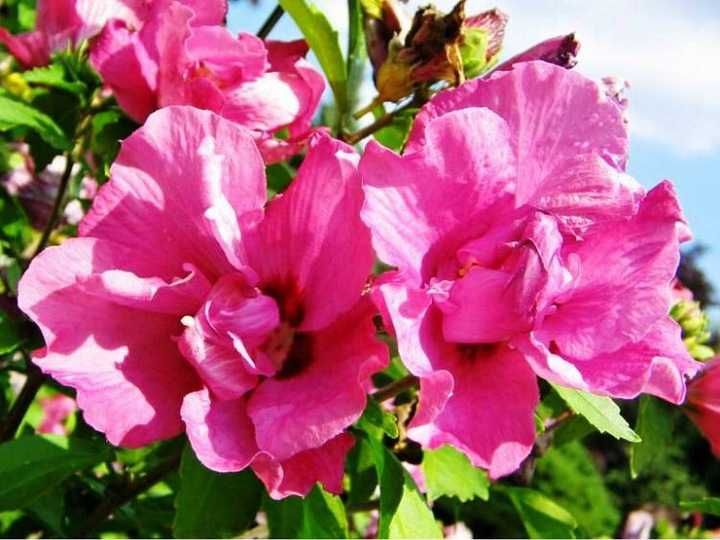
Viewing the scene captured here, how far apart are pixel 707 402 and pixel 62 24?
899 millimetres


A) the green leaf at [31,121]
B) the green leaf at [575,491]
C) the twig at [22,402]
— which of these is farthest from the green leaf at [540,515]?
the green leaf at [575,491]

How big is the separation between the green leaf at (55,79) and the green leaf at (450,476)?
60 centimetres

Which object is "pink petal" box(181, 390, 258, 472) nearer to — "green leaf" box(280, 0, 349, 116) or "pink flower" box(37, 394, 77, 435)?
"green leaf" box(280, 0, 349, 116)

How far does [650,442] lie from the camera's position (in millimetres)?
1174

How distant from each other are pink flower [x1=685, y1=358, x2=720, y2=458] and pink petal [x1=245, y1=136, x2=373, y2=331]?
0.62 m

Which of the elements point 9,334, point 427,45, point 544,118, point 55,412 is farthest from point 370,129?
point 55,412

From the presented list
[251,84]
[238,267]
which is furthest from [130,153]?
[251,84]

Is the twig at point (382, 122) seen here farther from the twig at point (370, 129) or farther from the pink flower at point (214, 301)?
the pink flower at point (214, 301)

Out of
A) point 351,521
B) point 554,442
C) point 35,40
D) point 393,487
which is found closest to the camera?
point 393,487

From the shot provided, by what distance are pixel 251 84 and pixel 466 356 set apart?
413 millimetres

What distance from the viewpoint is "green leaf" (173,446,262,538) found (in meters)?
0.97

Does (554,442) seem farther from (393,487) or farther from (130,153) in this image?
(130,153)

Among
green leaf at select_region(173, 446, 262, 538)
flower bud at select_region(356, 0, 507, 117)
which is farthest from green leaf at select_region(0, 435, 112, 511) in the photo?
flower bud at select_region(356, 0, 507, 117)

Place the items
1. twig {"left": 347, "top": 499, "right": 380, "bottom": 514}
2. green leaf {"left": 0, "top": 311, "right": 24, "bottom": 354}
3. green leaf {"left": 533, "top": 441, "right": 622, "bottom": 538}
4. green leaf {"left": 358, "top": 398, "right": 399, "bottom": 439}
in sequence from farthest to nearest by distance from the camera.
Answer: green leaf {"left": 533, "top": 441, "right": 622, "bottom": 538} → twig {"left": 347, "top": 499, "right": 380, "bottom": 514} → green leaf {"left": 0, "top": 311, "right": 24, "bottom": 354} → green leaf {"left": 358, "top": 398, "right": 399, "bottom": 439}
